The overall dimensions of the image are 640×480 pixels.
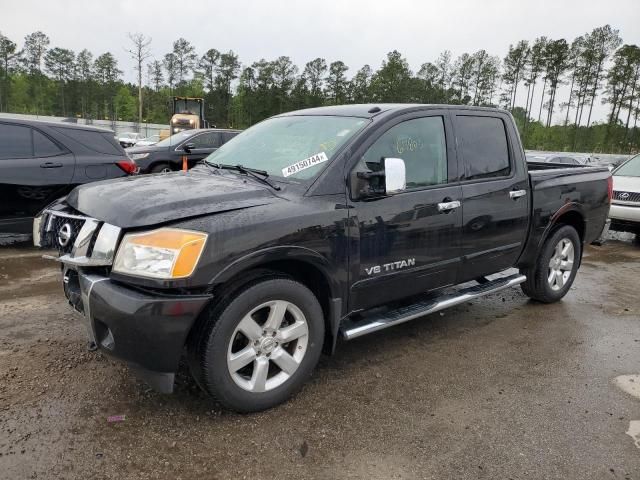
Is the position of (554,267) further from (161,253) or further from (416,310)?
(161,253)

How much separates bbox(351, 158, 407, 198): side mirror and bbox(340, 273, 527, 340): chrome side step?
86cm

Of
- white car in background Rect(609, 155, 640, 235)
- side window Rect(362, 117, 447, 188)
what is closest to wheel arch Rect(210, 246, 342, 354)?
side window Rect(362, 117, 447, 188)

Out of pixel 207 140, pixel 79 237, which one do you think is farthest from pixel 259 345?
pixel 207 140

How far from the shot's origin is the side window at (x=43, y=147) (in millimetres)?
6266

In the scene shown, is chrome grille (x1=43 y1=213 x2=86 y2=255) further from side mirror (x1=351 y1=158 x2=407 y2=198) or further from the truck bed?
the truck bed

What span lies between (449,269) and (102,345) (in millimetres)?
2486

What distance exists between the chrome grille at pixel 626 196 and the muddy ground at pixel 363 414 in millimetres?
5211

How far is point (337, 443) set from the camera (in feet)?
Result: 8.78

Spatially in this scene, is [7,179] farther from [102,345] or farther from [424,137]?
[424,137]

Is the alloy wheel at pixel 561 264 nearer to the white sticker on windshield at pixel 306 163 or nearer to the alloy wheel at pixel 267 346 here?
the white sticker on windshield at pixel 306 163

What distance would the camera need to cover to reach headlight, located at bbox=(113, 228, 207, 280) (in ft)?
8.15

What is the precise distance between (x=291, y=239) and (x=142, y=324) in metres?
0.91

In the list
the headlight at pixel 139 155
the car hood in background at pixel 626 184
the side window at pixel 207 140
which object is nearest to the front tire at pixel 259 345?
the car hood in background at pixel 626 184

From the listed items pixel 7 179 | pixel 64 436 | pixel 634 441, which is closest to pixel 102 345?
pixel 64 436
